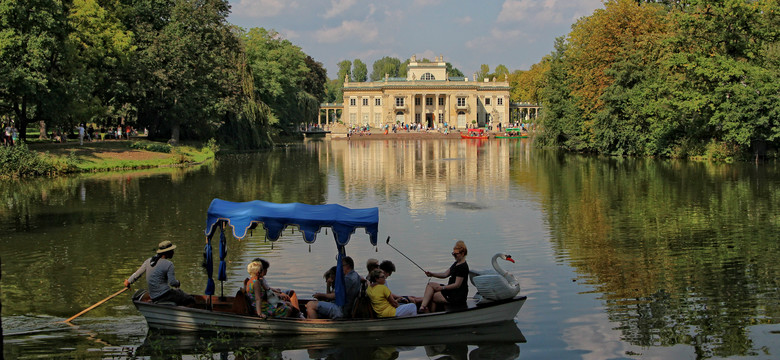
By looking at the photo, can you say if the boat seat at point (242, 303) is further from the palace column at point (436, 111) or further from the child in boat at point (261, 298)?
the palace column at point (436, 111)

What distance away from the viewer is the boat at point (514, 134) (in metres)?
106

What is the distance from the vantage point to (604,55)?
54406mm

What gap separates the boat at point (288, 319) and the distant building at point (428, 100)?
12039cm

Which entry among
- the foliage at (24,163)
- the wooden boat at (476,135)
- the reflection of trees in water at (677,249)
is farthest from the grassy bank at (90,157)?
the wooden boat at (476,135)

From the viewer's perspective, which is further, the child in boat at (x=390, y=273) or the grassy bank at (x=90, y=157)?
the grassy bank at (x=90, y=157)

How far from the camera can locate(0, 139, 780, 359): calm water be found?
1181 centimetres

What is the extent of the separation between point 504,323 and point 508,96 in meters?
128

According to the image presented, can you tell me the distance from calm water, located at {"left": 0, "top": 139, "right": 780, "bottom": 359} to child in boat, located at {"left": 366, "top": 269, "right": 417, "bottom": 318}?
50 centimetres

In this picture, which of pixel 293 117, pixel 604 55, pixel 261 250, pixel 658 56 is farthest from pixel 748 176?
pixel 293 117

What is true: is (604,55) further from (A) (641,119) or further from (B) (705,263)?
(B) (705,263)

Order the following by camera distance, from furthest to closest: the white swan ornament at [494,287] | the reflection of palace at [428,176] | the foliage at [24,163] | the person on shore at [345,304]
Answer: the foliage at [24,163]
the reflection of palace at [428,176]
the white swan ornament at [494,287]
the person on shore at [345,304]

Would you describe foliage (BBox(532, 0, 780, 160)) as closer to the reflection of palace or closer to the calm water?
the calm water

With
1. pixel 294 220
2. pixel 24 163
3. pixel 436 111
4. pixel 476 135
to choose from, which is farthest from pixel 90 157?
pixel 436 111

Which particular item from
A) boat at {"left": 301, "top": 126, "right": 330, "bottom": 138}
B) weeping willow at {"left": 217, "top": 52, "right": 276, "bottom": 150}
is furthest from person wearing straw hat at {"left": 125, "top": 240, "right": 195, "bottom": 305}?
boat at {"left": 301, "top": 126, "right": 330, "bottom": 138}
